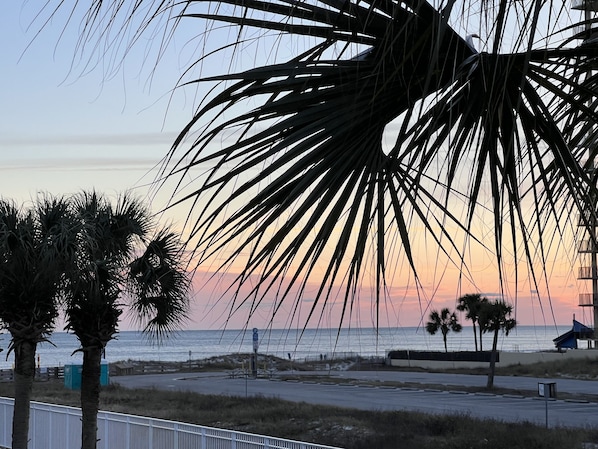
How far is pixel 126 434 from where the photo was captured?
723 inches

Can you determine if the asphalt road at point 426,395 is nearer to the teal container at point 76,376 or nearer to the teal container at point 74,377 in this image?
the teal container at point 76,376

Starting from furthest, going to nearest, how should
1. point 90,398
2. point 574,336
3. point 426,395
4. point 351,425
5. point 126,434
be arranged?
point 574,336, point 426,395, point 351,425, point 126,434, point 90,398

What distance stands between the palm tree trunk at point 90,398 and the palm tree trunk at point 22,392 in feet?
3.69

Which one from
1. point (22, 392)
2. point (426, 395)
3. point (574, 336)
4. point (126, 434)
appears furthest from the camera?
point (574, 336)

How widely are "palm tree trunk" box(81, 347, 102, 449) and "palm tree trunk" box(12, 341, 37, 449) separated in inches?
44.3

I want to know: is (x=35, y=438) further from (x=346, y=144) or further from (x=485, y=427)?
(x=346, y=144)

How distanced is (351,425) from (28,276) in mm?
11187

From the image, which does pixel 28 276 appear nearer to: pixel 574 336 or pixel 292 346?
pixel 292 346

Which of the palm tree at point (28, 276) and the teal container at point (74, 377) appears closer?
the palm tree at point (28, 276)

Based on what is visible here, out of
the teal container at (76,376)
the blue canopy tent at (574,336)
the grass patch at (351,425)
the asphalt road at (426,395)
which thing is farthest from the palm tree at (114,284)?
the blue canopy tent at (574,336)

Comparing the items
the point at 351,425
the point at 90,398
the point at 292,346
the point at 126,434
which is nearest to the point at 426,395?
the point at 351,425

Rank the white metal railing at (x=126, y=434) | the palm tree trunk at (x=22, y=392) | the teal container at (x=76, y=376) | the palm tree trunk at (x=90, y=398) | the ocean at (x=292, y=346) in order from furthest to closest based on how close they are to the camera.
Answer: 1. the teal container at (x=76, y=376)
2. the palm tree trunk at (x=22, y=392)
3. the palm tree trunk at (x=90, y=398)
4. the white metal railing at (x=126, y=434)
5. the ocean at (x=292, y=346)

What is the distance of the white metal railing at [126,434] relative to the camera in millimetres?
15039

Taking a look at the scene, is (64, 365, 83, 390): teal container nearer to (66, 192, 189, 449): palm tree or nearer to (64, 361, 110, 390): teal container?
(64, 361, 110, 390): teal container
